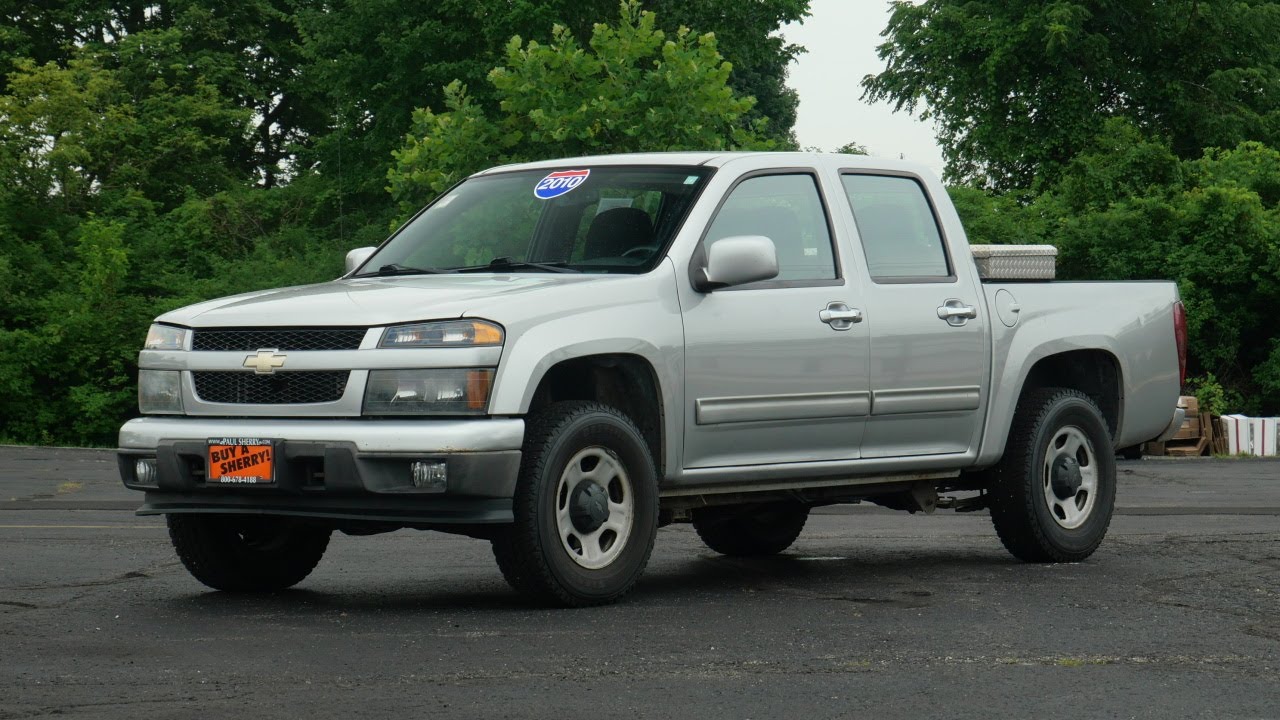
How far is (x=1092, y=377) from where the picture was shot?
9.80 meters

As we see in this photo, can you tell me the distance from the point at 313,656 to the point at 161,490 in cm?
151

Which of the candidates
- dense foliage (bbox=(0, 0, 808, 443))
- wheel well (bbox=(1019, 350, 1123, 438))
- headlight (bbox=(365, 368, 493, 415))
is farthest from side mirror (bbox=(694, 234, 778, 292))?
dense foliage (bbox=(0, 0, 808, 443))

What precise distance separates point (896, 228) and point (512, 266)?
1997 millimetres

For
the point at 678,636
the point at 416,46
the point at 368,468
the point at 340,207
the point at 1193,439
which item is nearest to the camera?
the point at 678,636

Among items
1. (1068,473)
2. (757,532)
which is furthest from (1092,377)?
(757,532)

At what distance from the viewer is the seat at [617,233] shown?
7723 mm

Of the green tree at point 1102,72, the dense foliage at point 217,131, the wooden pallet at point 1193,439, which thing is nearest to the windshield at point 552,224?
the dense foliage at point 217,131

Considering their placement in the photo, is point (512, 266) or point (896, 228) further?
point (896, 228)

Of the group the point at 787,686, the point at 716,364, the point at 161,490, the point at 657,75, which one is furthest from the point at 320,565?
the point at 657,75

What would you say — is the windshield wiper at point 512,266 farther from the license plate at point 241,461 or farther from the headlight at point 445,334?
the license plate at point 241,461

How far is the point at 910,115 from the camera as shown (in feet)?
169

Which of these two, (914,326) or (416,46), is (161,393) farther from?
(416,46)

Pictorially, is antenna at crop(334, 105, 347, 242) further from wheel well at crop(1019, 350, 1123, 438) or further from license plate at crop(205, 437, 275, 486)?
license plate at crop(205, 437, 275, 486)

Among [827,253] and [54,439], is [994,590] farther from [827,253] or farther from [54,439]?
[54,439]
